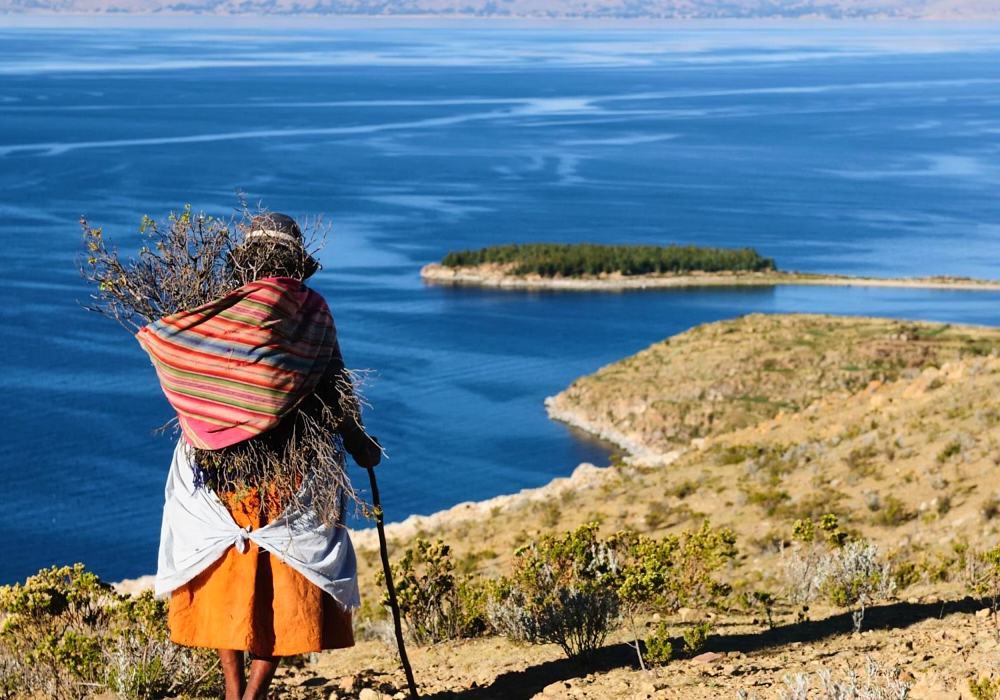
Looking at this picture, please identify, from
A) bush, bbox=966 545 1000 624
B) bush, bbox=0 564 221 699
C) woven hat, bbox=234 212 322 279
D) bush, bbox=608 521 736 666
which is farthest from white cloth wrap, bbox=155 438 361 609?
bush, bbox=966 545 1000 624

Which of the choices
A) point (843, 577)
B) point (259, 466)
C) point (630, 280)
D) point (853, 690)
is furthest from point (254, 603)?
point (630, 280)

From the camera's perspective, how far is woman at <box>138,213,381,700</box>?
187 inches

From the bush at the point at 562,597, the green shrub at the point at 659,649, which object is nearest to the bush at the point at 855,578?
the bush at the point at 562,597

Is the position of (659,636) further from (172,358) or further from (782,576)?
(782,576)

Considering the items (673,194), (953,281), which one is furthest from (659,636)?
(673,194)

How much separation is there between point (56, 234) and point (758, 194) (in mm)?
54822

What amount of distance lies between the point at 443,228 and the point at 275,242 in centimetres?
7775

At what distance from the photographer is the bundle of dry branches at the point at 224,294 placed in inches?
190

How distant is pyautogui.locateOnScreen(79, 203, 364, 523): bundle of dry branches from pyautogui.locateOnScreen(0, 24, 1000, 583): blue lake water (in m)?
4.83

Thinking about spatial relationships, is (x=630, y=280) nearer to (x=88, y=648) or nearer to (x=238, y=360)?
(x=88, y=648)

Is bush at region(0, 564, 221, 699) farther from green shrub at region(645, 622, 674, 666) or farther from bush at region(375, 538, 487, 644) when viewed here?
green shrub at region(645, 622, 674, 666)

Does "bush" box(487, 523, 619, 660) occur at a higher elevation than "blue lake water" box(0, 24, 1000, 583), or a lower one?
higher

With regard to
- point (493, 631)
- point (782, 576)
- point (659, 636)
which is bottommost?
point (782, 576)

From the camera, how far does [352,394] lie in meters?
4.96
